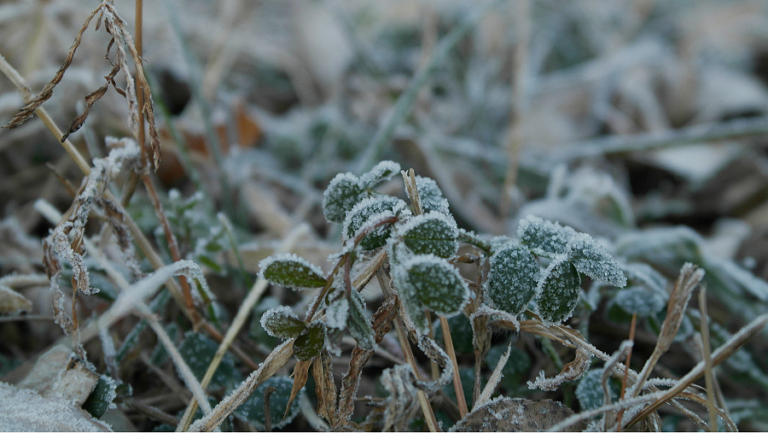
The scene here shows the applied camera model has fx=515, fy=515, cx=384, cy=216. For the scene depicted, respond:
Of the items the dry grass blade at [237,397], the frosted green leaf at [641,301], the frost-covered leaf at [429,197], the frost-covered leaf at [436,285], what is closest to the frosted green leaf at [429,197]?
the frost-covered leaf at [429,197]

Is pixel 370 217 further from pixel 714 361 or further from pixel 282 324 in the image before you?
pixel 714 361

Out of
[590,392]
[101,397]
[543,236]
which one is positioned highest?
[543,236]

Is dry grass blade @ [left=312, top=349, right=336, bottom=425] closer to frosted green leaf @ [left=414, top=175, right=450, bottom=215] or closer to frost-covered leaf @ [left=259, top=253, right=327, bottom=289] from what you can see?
frost-covered leaf @ [left=259, top=253, right=327, bottom=289]

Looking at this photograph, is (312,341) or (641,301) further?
(641,301)

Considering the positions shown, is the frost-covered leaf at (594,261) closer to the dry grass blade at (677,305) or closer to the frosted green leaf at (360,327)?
the dry grass blade at (677,305)

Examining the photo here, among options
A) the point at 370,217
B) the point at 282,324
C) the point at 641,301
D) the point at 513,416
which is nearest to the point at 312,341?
the point at 282,324

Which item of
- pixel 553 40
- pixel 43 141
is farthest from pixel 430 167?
pixel 553 40
